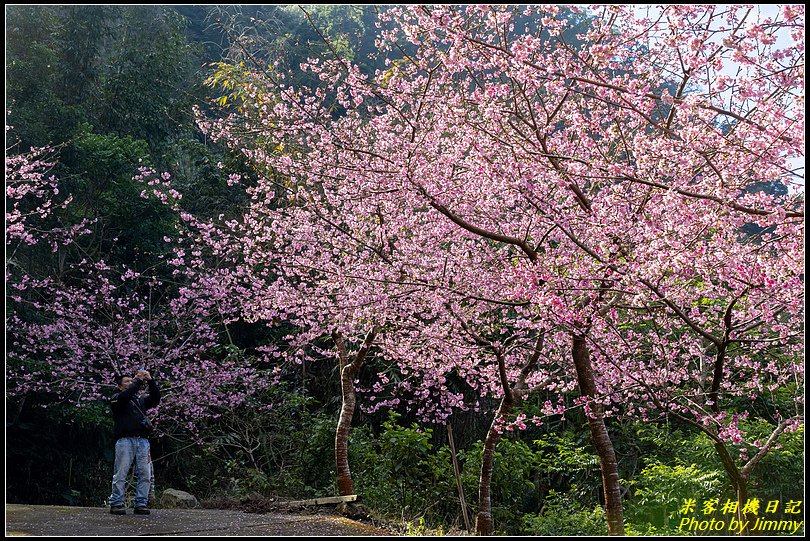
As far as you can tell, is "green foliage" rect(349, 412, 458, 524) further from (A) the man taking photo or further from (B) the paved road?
(A) the man taking photo

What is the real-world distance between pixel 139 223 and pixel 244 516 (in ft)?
25.9

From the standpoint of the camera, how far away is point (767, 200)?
434cm

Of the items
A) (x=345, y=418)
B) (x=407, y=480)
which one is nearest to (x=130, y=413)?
(x=345, y=418)

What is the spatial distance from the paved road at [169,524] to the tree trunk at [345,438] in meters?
0.98

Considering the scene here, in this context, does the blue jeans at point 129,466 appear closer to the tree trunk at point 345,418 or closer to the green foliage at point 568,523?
the tree trunk at point 345,418

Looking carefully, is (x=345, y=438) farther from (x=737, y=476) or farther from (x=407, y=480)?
(x=737, y=476)

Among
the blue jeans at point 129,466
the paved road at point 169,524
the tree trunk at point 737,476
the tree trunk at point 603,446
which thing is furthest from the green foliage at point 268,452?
the tree trunk at point 737,476

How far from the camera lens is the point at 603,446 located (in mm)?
6164

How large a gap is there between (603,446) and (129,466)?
4400 mm

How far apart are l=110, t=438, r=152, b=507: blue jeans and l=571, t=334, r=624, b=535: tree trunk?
4125 millimetres

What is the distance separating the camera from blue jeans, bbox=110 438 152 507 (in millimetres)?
6898

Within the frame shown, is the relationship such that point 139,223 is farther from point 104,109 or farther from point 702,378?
point 702,378

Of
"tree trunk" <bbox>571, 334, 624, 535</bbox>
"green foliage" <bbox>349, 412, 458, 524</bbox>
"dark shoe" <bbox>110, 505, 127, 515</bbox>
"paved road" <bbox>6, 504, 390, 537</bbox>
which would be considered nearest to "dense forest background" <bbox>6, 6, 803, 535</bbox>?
"green foliage" <bbox>349, 412, 458, 524</bbox>

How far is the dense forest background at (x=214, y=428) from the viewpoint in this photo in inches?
372
